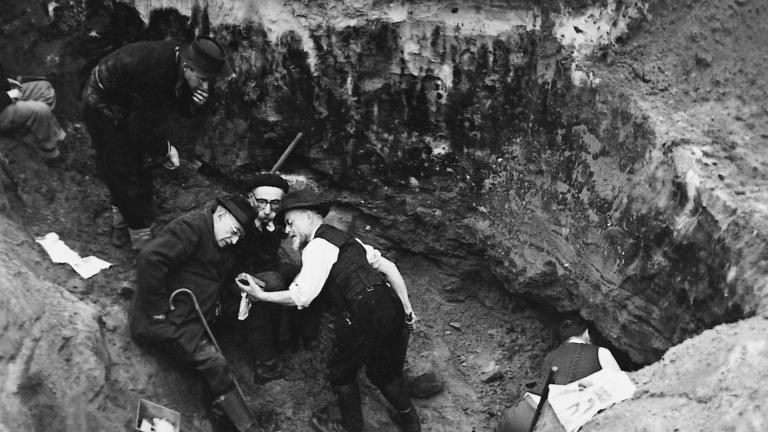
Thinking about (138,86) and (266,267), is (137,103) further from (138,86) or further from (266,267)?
(266,267)

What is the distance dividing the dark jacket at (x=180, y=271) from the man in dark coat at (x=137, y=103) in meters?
0.91

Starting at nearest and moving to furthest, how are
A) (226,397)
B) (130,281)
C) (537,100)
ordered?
(226,397)
(130,281)
(537,100)

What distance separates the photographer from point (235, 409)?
16.5ft

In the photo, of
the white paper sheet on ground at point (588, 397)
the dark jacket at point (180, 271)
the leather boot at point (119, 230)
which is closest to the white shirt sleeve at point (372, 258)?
the dark jacket at point (180, 271)

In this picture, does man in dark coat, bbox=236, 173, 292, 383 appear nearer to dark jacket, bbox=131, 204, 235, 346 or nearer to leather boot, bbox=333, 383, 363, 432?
dark jacket, bbox=131, 204, 235, 346

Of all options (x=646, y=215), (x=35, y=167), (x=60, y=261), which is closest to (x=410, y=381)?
(x=646, y=215)

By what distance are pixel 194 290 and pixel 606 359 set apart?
2.61 m

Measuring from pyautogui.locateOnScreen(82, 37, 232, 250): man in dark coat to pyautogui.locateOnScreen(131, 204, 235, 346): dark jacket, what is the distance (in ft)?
2.97

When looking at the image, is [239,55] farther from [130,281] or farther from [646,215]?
[646,215]

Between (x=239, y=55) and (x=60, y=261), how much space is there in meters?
2.05

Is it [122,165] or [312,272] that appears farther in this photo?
[122,165]

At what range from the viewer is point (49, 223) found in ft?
18.3

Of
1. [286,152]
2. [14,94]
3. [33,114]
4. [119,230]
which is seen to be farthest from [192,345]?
[14,94]

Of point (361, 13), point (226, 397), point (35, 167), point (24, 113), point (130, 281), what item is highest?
point (361, 13)
